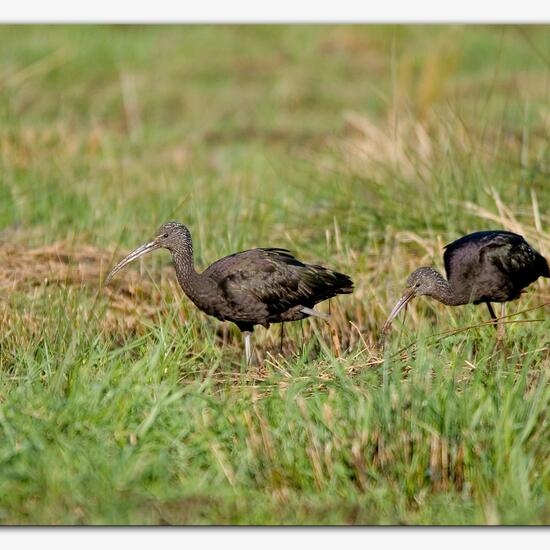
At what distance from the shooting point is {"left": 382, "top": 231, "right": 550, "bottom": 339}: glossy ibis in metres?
6.85

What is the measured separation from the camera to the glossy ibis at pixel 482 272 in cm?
685

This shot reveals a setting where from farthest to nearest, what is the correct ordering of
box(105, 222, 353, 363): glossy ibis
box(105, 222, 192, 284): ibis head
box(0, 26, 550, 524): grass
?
box(105, 222, 192, 284): ibis head → box(105, 222, 353, 363): glossy ibis → box(0, 26, 550, 524): grass

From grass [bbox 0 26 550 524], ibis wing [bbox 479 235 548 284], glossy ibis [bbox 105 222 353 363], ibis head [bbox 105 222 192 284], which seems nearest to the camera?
grass [bbox 0 26 550 524]

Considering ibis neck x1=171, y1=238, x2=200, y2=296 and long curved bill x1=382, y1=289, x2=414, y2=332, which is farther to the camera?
long curved bill x1=382, y1=289, x2=414, y2=332

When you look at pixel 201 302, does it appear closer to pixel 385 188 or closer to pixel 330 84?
pixel 385 188

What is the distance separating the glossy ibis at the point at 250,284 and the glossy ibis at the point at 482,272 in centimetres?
45

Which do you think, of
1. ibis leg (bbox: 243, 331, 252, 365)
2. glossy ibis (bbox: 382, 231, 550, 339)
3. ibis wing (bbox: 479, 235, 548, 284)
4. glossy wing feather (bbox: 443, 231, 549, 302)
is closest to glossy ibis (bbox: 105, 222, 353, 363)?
ibis leg (bbox: 243, 331, 252, 365)

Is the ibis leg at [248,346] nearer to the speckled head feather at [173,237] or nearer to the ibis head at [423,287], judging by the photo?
the speckled head feather at [173,237]

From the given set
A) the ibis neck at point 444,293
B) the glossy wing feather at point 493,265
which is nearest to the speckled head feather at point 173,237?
the ibis neck at point 444,293

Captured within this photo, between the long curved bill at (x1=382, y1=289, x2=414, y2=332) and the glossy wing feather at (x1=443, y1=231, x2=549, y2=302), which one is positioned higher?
the glossy wing feather at (x1=443, y1=231, x2=549, y2=302)

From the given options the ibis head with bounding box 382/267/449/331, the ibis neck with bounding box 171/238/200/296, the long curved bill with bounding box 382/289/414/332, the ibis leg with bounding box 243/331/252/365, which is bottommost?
the ibis leg with bounding box 243/331/252/365

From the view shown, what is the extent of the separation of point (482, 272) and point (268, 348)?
128 centimetres

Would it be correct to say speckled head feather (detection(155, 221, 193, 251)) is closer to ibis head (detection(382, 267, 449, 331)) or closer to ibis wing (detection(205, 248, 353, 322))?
ibis wing (detection(205, 248, 353, 322))

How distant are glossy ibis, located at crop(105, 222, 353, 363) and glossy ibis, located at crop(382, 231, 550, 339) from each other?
0.45 meters
